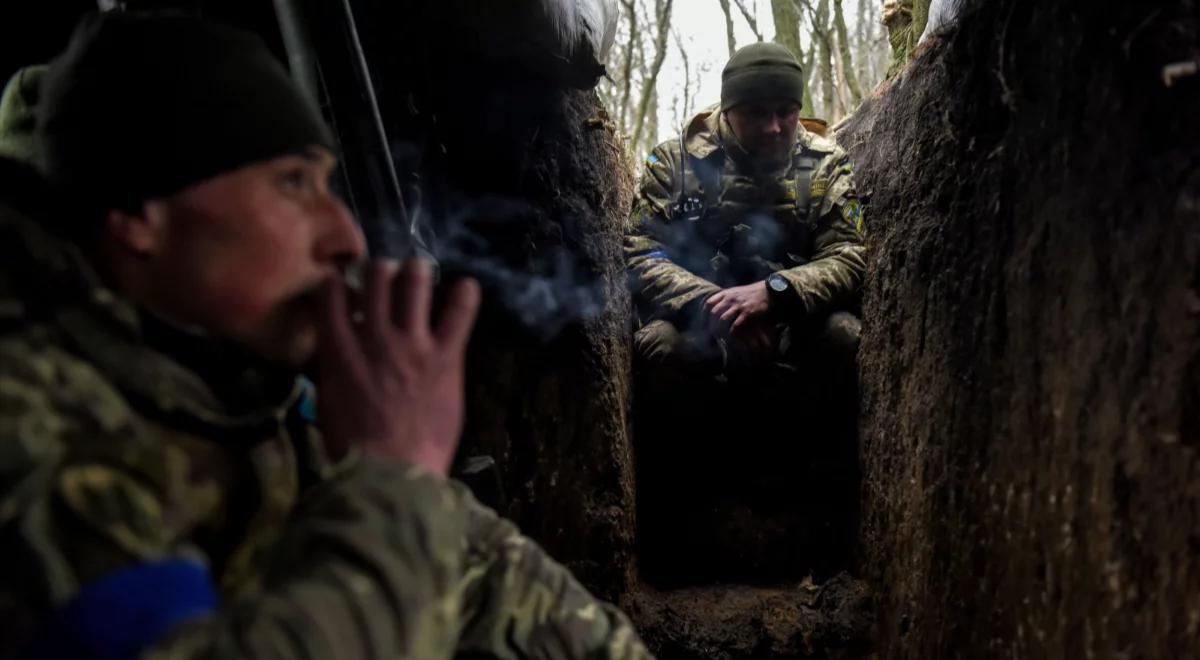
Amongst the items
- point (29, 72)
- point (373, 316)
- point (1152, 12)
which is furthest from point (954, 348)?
point (29, 72)

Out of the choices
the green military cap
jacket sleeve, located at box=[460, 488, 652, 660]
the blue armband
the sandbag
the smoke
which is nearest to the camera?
the blue armband

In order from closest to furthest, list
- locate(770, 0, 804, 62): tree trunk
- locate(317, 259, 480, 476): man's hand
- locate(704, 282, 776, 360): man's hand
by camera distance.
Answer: locate(317, 259, 480, 476): man's hand, locate(704, 282, 776, 360): man's hand, locate(770, 0, 804, 62): tree trunk

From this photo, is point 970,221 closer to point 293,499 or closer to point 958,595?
point 958,595

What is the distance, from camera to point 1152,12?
1464 millimetres

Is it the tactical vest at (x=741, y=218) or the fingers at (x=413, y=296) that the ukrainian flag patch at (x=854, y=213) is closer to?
the tactical vest at (x=741, y=218)

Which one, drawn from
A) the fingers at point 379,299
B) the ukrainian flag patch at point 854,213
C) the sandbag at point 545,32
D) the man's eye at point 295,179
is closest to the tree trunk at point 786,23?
the ukrainian flag patch at point 854,213

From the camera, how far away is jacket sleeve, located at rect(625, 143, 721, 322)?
3.35 metres

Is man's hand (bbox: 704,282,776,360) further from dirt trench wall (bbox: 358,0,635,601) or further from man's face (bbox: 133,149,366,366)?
man's face (bbox: 133,149,366,366)

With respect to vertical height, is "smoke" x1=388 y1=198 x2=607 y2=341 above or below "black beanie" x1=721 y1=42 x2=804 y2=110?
below

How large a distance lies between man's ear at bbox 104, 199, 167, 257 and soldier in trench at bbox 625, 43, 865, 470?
2328 mm

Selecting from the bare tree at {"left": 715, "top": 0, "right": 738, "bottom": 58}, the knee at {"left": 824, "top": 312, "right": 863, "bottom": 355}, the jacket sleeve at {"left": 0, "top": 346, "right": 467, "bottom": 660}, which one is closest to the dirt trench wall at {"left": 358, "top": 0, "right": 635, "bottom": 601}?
the knee at {"left": 824, "top": 312, "right": 863, "bottom": 355}

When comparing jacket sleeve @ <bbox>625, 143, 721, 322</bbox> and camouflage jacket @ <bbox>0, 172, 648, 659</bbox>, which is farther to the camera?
jacket sleeve @ <bbox>625, 143, 721, 322</bbox>

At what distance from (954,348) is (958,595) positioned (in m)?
0.66

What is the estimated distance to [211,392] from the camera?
3.77 feet
